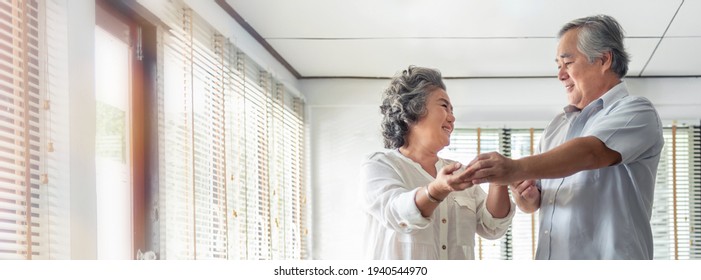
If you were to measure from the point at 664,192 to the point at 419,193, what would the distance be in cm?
415

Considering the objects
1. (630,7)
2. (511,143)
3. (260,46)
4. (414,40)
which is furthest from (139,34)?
(511,143)

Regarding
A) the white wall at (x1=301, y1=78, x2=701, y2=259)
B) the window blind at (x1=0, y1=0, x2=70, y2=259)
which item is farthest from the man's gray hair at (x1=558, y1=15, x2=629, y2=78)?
the white wall at (x1=301, y1=78, x2=701, y2=259)

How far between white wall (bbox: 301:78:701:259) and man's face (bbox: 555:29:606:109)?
11.2 ft

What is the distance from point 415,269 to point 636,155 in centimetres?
38

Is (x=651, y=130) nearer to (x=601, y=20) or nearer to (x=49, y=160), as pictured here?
(x=601, y=20)

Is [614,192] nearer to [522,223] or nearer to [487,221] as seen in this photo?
[487,221]

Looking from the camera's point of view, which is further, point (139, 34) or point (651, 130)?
point (139, 34)

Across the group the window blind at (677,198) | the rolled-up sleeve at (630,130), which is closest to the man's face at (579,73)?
the rolled-up sleeve at (630,130)

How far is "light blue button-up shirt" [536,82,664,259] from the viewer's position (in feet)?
4.66

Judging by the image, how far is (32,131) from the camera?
6.59 ft

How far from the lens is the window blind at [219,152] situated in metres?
2.92

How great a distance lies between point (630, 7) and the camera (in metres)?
3.72

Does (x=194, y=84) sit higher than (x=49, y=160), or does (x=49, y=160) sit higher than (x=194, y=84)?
(x=194, y=84)

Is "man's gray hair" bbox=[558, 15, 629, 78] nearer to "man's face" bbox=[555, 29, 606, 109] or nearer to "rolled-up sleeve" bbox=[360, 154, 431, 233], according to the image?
"man's face" bbox=[555, 29, 606, 109]
